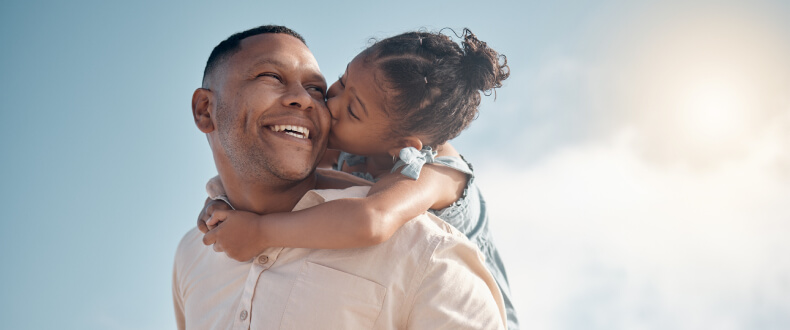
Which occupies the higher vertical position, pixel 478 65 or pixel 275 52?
pixel 478 65

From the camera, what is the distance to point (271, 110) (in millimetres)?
2781

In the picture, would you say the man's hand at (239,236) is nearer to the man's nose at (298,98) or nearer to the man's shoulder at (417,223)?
the man's shoulder at (417,223)

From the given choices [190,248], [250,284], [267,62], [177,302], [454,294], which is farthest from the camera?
[177,302]

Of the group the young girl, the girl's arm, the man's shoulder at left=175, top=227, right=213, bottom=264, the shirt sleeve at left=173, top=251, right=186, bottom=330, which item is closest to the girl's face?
the young girl

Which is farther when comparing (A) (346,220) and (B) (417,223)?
(B) (417,223)

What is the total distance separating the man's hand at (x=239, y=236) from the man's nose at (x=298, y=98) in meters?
0.55

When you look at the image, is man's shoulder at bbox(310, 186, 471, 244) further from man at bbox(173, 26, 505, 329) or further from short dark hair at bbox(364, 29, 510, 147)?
short dark hair at bbox(364, 29, 510, 147)

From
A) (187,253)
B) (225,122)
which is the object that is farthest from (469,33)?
(187,253)

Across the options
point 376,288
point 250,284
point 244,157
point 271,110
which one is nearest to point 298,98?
point 271,110

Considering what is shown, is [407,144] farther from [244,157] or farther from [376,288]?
[376,288]

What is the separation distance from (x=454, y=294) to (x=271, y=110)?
3.87 feet

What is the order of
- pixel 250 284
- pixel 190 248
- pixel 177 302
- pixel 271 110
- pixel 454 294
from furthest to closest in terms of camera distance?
pixel 177 302, pixel 190 248, pixel 271 110, pixel 250 284, pixel 454 294

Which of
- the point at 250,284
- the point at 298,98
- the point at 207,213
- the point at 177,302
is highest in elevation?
the point at 298,98

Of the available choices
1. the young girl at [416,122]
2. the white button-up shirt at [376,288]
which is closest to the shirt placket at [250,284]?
the white button-up shirt at [376,288]
